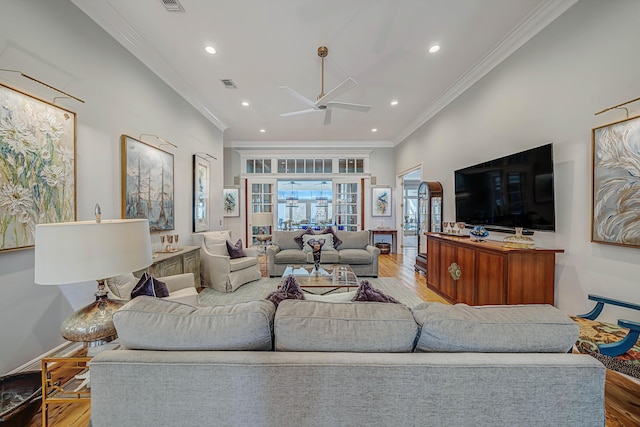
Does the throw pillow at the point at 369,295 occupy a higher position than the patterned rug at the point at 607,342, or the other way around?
the throw pillow at the point at 369,295

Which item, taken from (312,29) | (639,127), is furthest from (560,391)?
(312,29)

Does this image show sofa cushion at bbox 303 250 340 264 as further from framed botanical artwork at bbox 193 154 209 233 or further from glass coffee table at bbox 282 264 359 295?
framed botanical artwork at bbox 193 154 209 233

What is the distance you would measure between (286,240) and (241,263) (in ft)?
3.56

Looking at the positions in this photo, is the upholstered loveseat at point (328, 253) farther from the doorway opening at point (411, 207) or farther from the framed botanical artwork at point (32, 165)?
the doorway opening at point (411, 207)

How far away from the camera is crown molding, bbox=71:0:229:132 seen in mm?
2338

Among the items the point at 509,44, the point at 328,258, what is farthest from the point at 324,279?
the point at 509,44

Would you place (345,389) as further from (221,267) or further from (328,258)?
(328,258)

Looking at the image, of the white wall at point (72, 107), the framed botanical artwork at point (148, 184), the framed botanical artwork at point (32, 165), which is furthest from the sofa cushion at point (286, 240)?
the framed botanical artwork at point (32, 165)

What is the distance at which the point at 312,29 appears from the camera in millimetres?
2639

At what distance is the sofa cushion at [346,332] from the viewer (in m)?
0.97

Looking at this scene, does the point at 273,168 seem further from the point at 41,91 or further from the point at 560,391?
the point at 560,391

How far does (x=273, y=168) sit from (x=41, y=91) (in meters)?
5.15

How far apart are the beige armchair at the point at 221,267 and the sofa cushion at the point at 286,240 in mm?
647

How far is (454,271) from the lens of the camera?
327 centimetres
